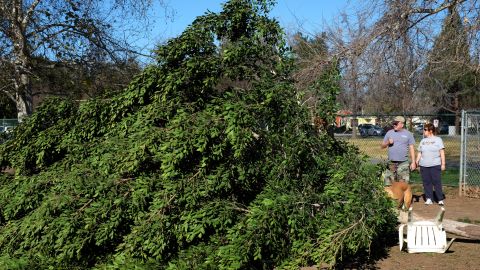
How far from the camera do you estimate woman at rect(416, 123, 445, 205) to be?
1119 cm

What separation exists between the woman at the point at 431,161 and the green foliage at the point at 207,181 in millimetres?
4358

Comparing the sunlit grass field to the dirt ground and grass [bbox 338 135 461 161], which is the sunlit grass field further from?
the dirt ground

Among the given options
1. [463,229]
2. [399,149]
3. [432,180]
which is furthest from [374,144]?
[463,229]

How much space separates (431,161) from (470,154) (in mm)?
2941

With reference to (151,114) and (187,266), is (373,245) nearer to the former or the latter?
(187,266)

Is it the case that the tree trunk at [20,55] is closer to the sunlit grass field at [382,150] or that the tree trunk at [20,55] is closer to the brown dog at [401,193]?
the brown dog at [401,193]

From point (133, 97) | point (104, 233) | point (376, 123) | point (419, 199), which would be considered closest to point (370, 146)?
point (376, 123)

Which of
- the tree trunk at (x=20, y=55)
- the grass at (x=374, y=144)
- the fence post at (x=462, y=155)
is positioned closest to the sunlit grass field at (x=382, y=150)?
the grass at (x=374, y=144)

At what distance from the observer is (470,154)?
13.7m

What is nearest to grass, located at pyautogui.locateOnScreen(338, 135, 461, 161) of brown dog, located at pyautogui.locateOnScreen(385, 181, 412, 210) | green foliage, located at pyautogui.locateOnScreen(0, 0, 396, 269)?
brown dog, located at pyautogui.locateOnScreen(385, 181, 412, 210)

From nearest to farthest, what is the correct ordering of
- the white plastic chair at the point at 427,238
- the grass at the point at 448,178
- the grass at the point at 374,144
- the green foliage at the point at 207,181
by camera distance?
1. the green foliage at the point at 207,181
2. the white plastic chair at the point at 427,238
3. the grass at the point at 448,178
4. the grass at the point at 374,144

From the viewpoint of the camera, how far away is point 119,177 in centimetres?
654

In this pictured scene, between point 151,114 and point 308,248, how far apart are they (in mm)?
2355

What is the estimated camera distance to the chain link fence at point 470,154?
42.2 feet
